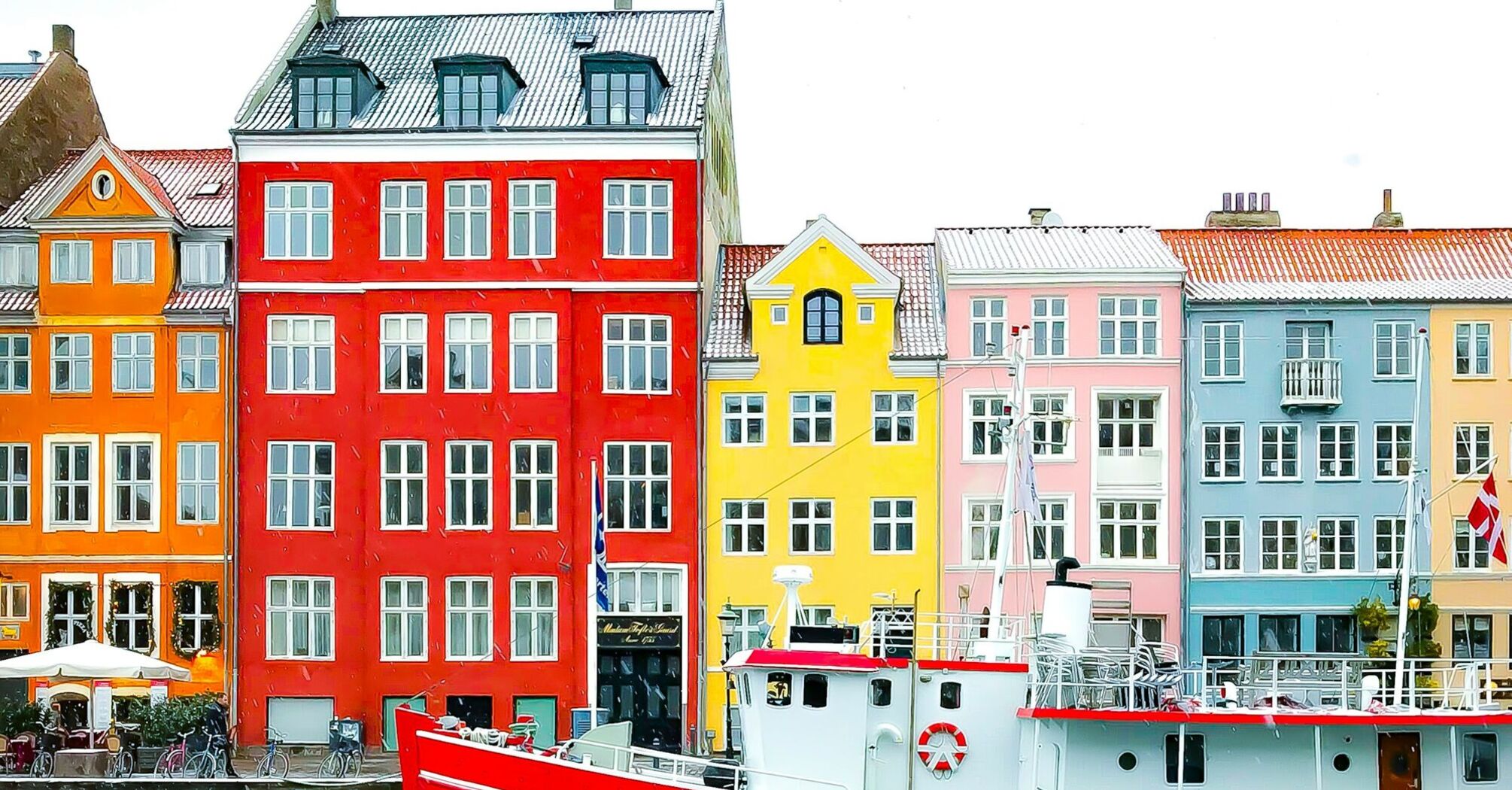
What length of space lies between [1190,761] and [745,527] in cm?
1592

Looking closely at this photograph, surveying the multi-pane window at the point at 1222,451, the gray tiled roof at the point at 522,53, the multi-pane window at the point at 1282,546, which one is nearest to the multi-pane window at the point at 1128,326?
the multi-pane window at the point at 1222,451

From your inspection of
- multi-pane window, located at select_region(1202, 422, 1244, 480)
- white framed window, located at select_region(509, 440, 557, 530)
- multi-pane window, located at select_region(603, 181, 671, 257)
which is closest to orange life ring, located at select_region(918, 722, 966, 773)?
white framed window, located at select_region(509, 440, 557, 530)

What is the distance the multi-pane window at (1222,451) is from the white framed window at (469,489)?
16.0 meters

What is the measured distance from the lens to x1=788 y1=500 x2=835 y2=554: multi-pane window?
141 ft

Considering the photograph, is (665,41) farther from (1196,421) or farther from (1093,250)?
(1196,421)

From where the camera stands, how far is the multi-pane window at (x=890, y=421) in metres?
43.2

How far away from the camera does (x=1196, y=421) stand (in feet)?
143

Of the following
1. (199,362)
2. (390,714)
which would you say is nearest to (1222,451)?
(390,714)

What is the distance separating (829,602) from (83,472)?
16.9 m

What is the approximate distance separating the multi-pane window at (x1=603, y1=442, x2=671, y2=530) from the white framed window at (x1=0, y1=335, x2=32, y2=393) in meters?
13.2

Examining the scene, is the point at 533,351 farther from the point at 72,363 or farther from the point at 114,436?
the point at 72,363

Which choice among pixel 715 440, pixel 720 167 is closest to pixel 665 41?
pixel 720 167

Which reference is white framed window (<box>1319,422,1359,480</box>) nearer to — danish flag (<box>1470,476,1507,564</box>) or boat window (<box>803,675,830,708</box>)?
danish flag (<box>1470,476,1507,564</box>)

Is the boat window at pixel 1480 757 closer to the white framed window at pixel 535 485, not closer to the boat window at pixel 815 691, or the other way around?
the boat window at pixel 815 691
